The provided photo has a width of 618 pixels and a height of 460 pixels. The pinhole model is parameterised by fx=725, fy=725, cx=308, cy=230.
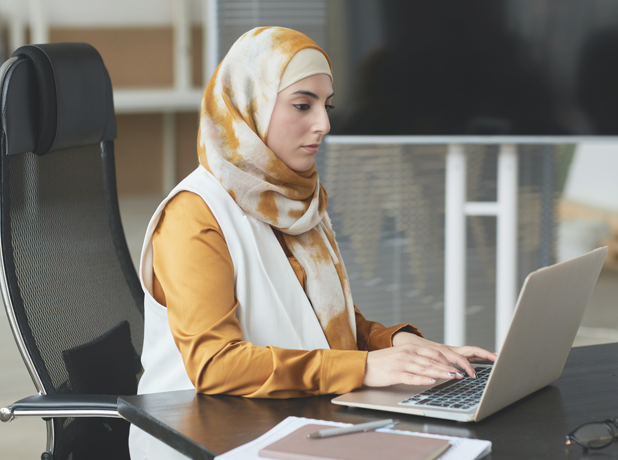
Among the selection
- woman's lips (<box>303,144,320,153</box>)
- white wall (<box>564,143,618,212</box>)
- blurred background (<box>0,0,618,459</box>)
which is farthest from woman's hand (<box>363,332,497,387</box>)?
white wall (<box>564,143,618,212</box>)

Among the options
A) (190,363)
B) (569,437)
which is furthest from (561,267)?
(190,363)

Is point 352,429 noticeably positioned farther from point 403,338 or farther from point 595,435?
point 403,338

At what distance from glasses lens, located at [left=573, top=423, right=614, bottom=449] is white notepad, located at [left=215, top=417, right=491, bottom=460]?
0.11 meters

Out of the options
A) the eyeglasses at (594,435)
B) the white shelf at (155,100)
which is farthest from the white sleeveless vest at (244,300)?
the white shelf at (155,100)

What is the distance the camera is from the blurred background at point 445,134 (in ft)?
7.88

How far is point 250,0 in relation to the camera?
116 inches

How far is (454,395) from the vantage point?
98 centimetres

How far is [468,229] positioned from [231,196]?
7.06ft

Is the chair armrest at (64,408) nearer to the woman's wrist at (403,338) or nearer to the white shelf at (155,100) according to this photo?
the woman's wrist at (403,338)

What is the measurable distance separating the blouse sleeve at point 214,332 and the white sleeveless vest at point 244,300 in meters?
0.02

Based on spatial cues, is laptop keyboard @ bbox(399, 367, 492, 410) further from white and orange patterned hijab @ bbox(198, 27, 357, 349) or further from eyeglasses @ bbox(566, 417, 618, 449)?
white and orange patterned hijab @ bbox(198, 27, 357, 349)

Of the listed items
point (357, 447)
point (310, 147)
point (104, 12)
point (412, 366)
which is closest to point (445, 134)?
Answer: point (310, 147)

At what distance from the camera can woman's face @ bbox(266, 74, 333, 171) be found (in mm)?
1306

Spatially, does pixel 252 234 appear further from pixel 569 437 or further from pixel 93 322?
pixel 569 437
